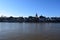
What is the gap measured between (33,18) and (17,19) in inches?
844

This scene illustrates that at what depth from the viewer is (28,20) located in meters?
138

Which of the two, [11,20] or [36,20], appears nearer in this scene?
[36,20]

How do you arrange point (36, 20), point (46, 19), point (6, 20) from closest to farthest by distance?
point (36, 20) < point (46, 19) < point (6, 20)

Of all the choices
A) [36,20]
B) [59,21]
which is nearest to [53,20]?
[59,21]

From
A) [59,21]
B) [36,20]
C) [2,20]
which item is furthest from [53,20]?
[2,20]

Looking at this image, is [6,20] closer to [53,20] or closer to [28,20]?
[28,20]

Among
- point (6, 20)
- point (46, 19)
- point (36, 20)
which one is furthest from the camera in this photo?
point (6, 20)

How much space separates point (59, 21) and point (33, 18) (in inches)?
1126

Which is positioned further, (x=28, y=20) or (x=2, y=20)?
(x=2, y=20)

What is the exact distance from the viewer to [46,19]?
141 metres

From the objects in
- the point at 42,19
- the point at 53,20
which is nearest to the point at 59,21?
the point at 53,20

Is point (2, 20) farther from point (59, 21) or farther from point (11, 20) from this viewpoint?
point (59, 21)

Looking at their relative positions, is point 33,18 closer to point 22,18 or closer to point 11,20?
point 22,18

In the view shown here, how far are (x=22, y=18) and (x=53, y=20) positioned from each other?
110 feet
